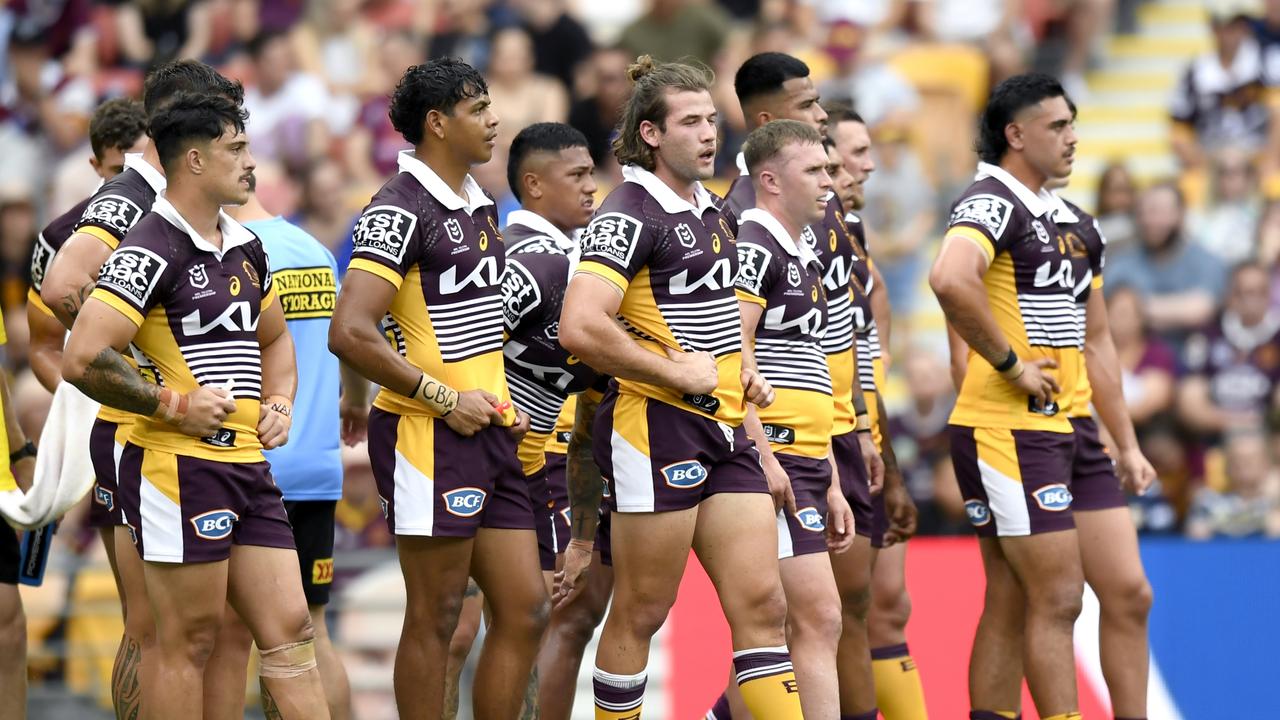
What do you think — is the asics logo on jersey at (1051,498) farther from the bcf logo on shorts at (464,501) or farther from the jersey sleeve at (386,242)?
the jersey sleeve at (386,242)

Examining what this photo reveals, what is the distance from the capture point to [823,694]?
7.00m

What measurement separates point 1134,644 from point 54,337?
5027mm

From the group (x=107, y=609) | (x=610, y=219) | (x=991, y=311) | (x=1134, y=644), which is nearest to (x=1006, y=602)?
(x=1134, y=644)

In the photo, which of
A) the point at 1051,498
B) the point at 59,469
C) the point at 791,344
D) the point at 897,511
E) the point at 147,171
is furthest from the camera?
the point at 897,511

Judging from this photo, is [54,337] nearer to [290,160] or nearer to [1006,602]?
[1006,602]

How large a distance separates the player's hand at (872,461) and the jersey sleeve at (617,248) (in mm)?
1940

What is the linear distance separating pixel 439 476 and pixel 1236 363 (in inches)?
313

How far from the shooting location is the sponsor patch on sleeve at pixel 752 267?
7.01 meters

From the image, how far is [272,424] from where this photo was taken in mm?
6383

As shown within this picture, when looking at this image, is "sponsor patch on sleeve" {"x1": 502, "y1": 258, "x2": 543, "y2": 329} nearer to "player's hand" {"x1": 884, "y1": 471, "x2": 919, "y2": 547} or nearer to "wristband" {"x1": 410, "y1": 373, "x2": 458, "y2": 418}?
"wristband" {"x1": 410, "y1": 373, "x2": 458, "y2": 418}

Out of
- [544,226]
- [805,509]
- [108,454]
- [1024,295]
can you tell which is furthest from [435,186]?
[1024,295]

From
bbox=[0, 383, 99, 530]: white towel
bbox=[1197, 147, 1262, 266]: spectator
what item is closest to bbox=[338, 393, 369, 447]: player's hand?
bbox=[0, 383, 99, 530]: white towel

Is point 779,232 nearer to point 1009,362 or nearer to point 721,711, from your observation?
point 1009,362

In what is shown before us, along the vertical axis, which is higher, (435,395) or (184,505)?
(435,395)
